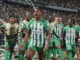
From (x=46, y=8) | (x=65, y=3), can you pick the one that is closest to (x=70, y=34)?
(x=46, y=8)

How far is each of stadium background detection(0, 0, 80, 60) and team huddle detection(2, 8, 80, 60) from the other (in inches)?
465

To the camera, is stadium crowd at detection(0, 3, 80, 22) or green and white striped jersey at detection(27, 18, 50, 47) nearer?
green and white striped jersey at detection(27, 18, 50, 47)

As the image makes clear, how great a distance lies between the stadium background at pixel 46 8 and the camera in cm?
2275

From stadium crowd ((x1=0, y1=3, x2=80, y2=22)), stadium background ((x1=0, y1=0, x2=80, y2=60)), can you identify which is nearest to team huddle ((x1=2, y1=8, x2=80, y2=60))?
stadium crowd ((x1=0, y1=3, x2=80, y2=22))

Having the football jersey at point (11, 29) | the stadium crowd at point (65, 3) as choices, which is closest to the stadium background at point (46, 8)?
the stadium crowd at point (65, 3)

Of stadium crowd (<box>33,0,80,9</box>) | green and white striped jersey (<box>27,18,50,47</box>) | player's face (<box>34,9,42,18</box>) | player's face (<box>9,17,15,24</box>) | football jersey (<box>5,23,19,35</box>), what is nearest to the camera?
player's face (<box>34,9,42,18</box>)

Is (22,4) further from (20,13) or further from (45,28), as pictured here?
(45,28)

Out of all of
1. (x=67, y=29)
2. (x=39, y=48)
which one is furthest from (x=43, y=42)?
(x=67, y=29)

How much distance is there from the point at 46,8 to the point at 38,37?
20140 mm

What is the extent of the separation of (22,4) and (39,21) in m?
18.8

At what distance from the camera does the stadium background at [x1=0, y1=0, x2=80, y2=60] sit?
22.7 meters

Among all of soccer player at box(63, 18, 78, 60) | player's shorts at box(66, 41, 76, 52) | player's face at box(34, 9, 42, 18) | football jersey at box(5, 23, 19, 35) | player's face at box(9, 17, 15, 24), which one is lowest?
player's shorts at box(66, 41, 76, 52)

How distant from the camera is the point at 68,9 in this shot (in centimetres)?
2839

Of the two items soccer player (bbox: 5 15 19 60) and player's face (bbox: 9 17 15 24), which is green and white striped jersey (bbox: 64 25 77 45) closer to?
soccer player (bbox: 5 15 19 60)
